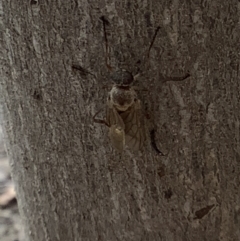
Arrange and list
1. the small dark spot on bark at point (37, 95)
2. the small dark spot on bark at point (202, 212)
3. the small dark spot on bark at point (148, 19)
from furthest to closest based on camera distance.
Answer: the small dark spot on bark at point (202, 212) → the small dark spot on bark at point (37, 95) → the small dark spot on bark at point (148, 19)

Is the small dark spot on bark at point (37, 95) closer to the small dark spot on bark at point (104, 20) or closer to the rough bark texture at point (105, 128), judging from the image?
the rough bark texture at point (105, 128)

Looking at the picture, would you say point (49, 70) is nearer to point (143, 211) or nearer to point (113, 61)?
point (113, 61)

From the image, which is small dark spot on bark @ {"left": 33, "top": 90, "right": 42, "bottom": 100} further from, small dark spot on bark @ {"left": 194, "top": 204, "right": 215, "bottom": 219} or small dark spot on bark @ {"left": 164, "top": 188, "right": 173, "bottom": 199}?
small dark spot on bark @ {"left": 194, "top": 204, "right": 215, "bottom": 219}

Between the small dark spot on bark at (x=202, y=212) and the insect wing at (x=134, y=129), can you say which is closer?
the insect wing at (x=134, y=129)

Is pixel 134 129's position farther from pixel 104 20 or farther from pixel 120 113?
pixel 104 20

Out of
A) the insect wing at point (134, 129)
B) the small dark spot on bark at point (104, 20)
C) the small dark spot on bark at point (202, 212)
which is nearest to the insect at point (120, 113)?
the insect wing at point (134, 129)

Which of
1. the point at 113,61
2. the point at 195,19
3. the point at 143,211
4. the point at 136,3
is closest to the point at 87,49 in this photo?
→ the point at 113,61

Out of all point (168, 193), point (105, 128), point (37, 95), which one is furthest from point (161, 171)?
point (37, 95)
